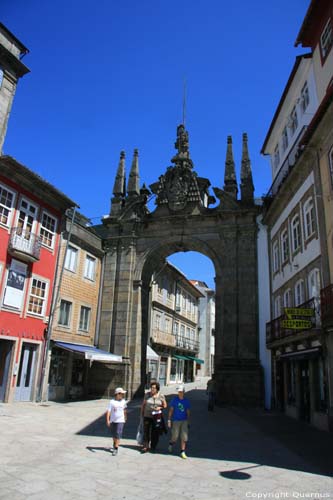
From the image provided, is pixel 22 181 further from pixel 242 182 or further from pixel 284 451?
pixel 284 451

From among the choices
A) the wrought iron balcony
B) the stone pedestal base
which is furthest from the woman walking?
the stone pedestal base

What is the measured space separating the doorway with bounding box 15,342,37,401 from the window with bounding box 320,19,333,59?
56.6ft

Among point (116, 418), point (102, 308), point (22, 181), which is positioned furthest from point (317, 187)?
point (102, 308)

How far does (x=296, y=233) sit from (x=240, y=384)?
861cm

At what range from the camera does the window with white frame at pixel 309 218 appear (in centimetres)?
1466

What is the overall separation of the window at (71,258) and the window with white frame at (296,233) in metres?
11.8

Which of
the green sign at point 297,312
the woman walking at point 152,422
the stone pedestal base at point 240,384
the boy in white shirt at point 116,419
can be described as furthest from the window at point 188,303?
the boy in white shirt at point 116,419

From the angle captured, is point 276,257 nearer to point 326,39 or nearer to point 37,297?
point 326,39

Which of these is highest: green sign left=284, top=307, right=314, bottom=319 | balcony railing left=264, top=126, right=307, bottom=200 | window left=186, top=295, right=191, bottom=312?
balcony railing left=264, top=126, right=307, bottom=200

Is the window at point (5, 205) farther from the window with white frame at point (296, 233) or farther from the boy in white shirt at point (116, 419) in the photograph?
the window with white frame at point (296, 233)

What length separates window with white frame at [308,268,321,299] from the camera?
13.9 meters

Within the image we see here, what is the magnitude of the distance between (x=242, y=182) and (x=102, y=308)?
1166 cm

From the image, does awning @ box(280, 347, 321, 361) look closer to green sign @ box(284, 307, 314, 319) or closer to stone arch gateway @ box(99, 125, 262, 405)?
green sign @ box(284, 307, 314, 319)

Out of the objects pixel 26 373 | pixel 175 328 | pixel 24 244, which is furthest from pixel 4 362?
pixel 175 328
